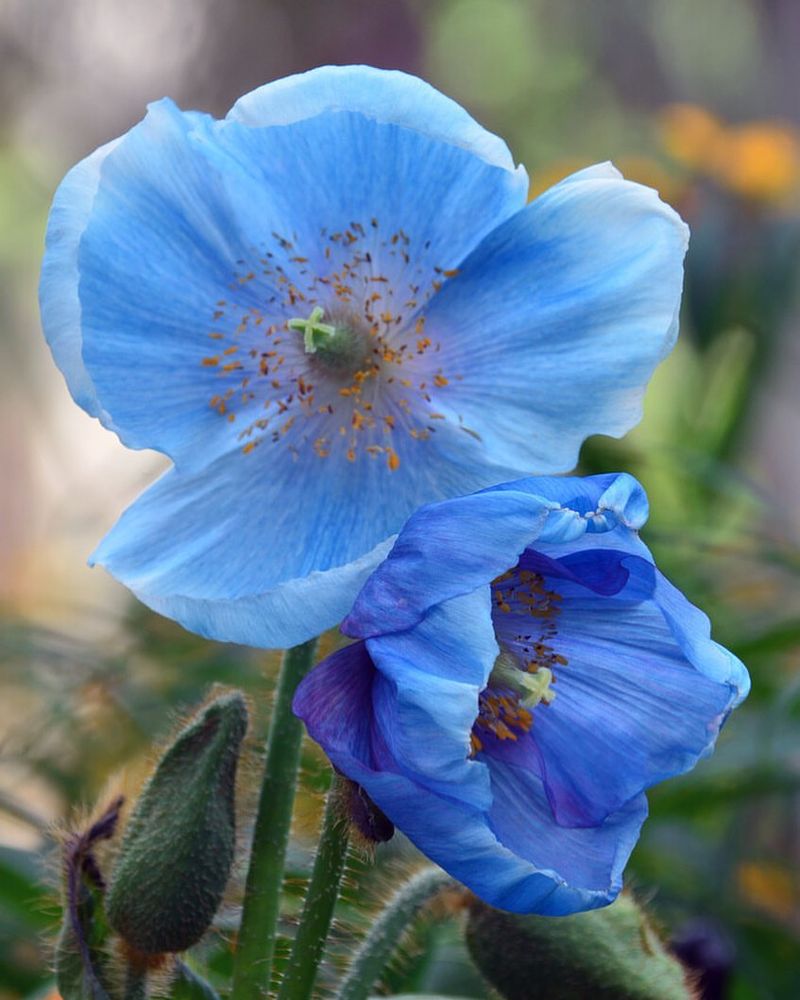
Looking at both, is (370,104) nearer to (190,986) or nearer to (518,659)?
(518,659)

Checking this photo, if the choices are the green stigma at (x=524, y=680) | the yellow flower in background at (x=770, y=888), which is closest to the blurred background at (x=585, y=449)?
the yellow flower in background at (x=770, y=888)

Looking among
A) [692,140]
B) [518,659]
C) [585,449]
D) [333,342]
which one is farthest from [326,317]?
[692,140]

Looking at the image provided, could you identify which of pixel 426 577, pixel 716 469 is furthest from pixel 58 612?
pixel 426 577

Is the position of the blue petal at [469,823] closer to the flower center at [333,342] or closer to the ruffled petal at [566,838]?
the ruffled petal at [566,838]

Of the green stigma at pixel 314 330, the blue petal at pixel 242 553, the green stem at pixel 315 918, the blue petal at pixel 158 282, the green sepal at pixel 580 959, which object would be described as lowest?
the green sepal at pixel 580 959

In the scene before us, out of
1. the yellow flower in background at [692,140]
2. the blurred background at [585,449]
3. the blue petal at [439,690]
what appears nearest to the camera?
the blue petal at [439,690]

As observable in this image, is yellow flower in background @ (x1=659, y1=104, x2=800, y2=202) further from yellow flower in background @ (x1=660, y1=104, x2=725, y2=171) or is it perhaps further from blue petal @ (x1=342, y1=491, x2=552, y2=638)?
blue petal @ (x1=342, y1=491, x2=552, y2=638)

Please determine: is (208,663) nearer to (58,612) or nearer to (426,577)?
(426,577)
